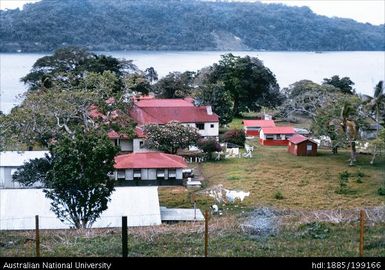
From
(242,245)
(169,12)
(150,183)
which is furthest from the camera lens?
(169,12)

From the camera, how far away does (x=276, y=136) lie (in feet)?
114

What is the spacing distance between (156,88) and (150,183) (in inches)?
1014

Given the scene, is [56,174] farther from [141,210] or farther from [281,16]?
[281,16]

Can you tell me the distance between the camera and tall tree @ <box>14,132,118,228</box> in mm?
14531

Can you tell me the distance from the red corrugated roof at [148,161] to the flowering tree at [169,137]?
Answer: 112 inches


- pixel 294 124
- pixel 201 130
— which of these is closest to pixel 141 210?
pixel 201 130

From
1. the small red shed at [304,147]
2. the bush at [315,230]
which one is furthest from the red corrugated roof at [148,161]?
the bush at [315,230]

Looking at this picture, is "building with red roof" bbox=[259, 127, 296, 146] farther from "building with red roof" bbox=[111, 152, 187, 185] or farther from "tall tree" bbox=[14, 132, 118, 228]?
"tall tree" bbox=[14, 132, 118, 228]

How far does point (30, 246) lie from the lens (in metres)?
8.59

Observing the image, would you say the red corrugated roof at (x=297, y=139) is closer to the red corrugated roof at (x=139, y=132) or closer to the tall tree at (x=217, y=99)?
the tall tree at (x=217, y=99)

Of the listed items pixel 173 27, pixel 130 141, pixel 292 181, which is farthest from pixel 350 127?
pixel 173 27

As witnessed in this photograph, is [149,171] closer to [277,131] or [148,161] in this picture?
[148,161]

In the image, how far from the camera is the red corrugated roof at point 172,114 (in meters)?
33.4

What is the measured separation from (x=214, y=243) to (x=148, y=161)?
15.9 meters
